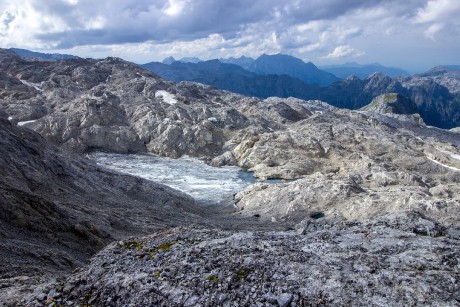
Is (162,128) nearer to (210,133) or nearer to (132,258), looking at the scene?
(210,133)

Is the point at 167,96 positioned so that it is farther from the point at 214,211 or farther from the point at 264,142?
the point at 214,211

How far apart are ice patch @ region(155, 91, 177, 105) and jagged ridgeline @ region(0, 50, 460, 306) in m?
0.68

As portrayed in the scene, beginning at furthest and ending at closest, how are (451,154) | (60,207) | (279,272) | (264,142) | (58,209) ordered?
(264,142) < (451,154) < (60,207) < (58,209) < (279,272)

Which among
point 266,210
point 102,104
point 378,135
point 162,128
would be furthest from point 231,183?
point 102,104

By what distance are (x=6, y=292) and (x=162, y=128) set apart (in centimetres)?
9409

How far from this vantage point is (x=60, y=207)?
31906 millimetres

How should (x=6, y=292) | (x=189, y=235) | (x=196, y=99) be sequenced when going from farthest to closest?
1. (x=196, y=99)
2. (x=189, y=235)
3. (x=6, y=292)

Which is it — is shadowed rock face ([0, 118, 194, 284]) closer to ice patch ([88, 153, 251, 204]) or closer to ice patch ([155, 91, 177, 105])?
ice patch ([88, 153, 251, 204])

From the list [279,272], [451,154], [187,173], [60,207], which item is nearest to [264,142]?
[187,173]

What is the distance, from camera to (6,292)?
14.5 meters

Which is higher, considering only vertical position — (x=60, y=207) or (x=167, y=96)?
(x=167, y=96)

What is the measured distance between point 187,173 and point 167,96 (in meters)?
58.1

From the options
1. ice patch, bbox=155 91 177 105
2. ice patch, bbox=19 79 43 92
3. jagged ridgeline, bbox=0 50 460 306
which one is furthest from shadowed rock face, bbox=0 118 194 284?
ice patch, bbox=19 79 43 92

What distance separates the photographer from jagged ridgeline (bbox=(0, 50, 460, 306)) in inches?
487
